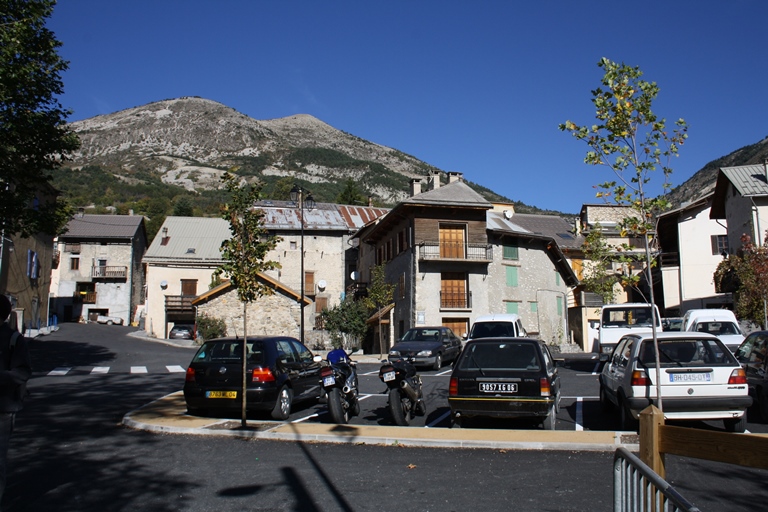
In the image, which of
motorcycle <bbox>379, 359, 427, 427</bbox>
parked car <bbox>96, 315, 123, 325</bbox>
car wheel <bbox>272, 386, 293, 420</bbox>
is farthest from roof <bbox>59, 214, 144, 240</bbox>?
motorcycle <bbox>379, 359, 427, 427</bbox>

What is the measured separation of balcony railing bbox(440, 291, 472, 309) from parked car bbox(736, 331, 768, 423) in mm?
24119

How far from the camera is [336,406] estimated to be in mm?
10859

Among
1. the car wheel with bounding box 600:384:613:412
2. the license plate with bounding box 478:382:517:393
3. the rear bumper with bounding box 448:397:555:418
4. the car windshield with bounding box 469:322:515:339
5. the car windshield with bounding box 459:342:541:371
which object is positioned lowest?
the car wheel with bounding box 600:384:613:412

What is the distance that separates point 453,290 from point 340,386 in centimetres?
2572

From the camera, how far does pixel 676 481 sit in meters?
6.66

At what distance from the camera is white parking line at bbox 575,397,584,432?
10683 millimetres

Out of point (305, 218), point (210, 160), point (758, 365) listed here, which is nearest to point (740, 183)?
point (758, 365)

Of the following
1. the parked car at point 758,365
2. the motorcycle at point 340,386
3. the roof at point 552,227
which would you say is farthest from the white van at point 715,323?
the roof at point 552,227

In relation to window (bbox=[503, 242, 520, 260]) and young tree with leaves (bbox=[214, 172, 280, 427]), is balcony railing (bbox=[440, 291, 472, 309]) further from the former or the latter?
young tree with leaves (bbox=[214, 172, 280, 427])

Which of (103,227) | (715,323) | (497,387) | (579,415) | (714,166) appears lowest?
(579,415)

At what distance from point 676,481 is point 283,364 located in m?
7.25

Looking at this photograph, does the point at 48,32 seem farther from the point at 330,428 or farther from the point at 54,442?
the point at 330,428

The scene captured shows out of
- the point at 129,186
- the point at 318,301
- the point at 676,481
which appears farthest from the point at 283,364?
the point at 129,186

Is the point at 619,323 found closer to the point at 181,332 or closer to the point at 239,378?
the point at 239,378
